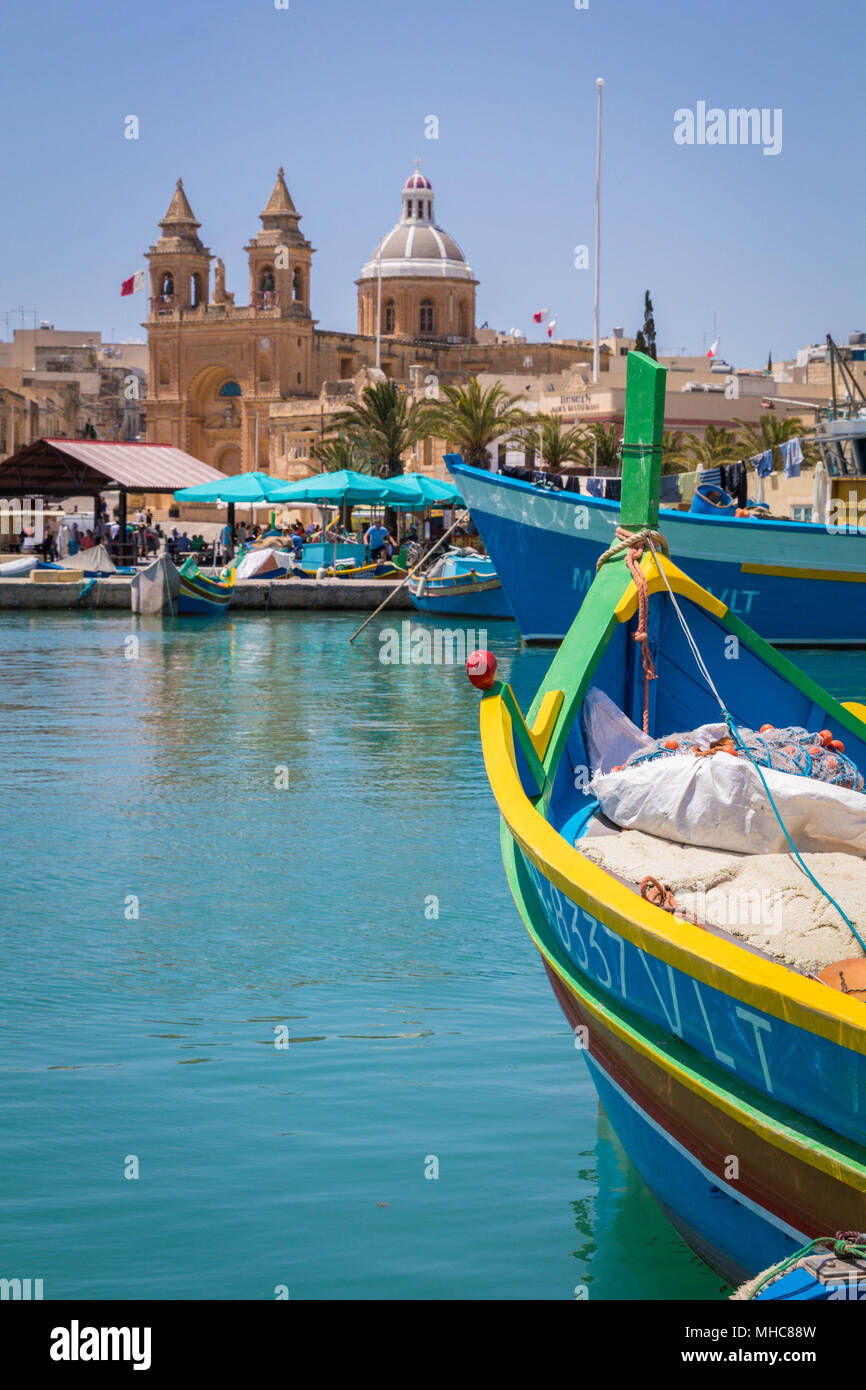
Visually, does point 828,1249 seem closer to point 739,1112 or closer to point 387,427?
point 739,1112

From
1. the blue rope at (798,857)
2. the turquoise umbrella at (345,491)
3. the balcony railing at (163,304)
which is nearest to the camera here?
the blue rope at (798,857)

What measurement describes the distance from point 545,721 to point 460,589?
92.5 ft

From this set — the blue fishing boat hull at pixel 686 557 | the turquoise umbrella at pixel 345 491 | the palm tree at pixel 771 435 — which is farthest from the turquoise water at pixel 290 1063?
the palm tree at pixel 771 435

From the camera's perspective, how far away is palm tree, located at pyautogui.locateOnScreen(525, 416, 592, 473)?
50.4m

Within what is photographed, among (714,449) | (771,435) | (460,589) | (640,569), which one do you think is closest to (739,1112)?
(640,569)

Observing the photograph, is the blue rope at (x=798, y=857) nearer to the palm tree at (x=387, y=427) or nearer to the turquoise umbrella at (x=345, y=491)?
the turquoise umbrella at (x=345, y=491)

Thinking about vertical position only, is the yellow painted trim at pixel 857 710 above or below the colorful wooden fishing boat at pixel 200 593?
above

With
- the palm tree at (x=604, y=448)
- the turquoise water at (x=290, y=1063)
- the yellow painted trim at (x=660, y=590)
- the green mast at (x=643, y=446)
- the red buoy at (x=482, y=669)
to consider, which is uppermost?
the palm tree at (x=604, y=448)

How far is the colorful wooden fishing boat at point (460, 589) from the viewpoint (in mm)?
34969

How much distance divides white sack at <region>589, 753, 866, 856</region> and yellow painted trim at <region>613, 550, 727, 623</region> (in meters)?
1.97

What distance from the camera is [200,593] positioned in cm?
3450
